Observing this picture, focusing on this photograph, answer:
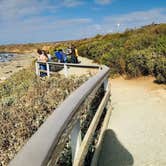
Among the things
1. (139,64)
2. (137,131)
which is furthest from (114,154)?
(139,64)

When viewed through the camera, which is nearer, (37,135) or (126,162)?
(37,135)

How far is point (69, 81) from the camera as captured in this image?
1161 cm

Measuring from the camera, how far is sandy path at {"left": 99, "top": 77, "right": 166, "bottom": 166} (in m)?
5.51

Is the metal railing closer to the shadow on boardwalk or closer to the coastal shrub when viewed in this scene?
the shadow on boardwalk

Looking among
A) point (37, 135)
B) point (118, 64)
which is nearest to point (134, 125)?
point (37, 135)

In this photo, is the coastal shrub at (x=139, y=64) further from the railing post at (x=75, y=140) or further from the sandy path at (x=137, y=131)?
the railing post at (x=75, y=140)

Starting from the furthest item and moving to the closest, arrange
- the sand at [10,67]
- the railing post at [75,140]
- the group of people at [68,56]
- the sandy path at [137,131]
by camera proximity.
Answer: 1. the sand at [10,67]
2. the group of people at [68,56]
3. the sandy path at [137,131]
4. the railing post at [75,140]

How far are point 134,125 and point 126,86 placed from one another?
652 centimetres

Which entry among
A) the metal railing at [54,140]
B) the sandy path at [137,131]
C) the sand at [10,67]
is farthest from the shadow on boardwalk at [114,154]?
the sand at [10,67]

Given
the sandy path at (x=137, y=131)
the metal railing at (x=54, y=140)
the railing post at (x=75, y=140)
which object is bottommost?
the sandy path at (x=137, y=131)

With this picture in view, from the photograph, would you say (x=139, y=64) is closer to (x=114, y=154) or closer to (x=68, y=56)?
(x=114, y=154)

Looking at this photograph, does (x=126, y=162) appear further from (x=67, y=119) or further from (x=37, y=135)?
(x=37, y=135)

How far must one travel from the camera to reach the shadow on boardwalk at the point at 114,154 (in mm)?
5387

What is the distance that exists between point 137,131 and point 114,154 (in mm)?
1356
